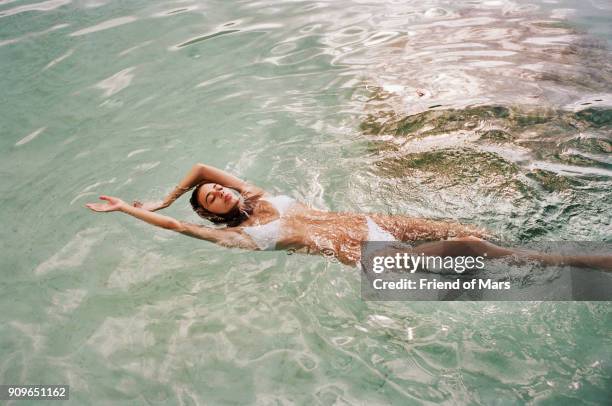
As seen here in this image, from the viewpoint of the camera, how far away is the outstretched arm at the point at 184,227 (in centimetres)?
384

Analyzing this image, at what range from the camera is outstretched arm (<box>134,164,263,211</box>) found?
4.39 metres

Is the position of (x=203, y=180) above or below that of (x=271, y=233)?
above

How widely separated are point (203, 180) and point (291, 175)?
1.11 meters

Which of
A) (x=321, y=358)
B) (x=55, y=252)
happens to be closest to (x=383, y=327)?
(x=321, y=358)

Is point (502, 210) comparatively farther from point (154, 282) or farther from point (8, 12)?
point (8, 12)

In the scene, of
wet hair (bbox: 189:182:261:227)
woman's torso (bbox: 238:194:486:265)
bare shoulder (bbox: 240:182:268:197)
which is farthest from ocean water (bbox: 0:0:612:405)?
bare shoulder (bbox: 240:182:268:197)

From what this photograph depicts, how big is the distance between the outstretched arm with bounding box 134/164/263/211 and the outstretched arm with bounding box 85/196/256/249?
480 millimetres

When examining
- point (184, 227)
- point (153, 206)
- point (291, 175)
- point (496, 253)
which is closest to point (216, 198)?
point (184, 227)

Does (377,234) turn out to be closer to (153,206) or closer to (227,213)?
(227,213)

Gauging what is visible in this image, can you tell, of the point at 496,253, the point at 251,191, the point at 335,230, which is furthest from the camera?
the point at 251,191

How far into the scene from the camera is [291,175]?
202 inches

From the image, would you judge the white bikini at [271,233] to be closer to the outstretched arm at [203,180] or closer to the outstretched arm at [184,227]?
the outstretched arm at [184,227]

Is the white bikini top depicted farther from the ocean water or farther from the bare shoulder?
the bare shoulder

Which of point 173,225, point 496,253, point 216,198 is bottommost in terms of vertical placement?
point 496,253
